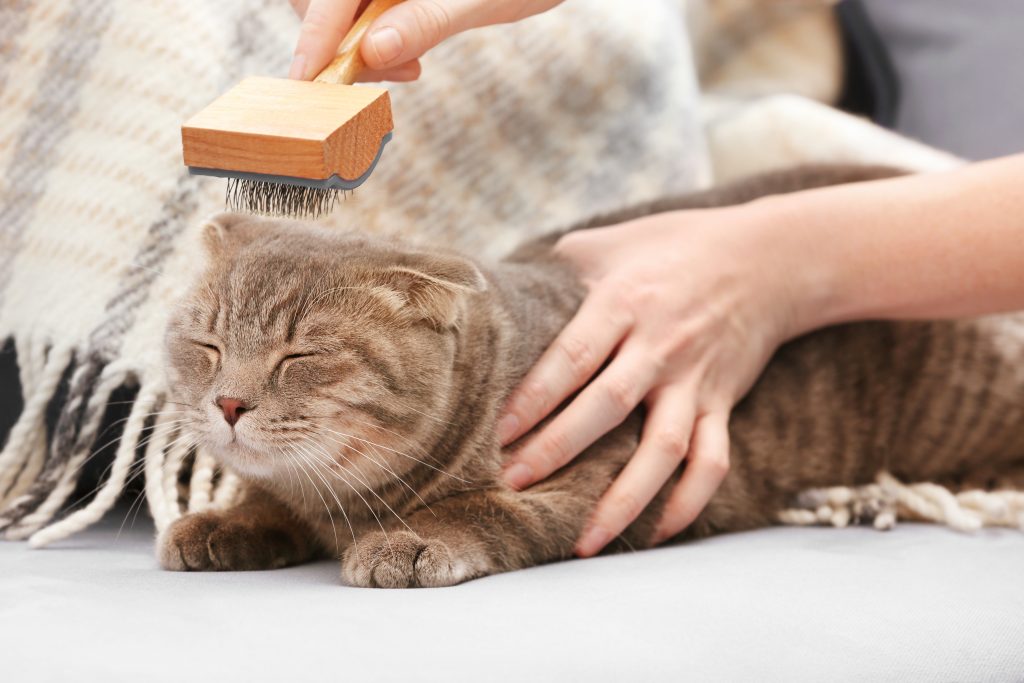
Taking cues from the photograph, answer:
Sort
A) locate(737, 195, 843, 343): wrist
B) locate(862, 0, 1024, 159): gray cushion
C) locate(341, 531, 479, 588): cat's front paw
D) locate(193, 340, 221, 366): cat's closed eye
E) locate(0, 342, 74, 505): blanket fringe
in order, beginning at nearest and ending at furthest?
locate(341, 531, 479, 588): cat's front paw < locate(193, 340, 221, 366): cat's closed eye < locate(0, 342, 74, 505): blanket fringe < locate(737, 195, 843, 343): wrist < locate(862, 0, 1024, 159): gray cushion

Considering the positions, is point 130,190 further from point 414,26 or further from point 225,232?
point 414,26

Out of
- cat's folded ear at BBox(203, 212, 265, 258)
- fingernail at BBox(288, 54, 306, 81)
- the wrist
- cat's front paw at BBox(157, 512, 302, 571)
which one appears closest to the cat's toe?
cat's front paw at BBox(157, 512, 302, 571)

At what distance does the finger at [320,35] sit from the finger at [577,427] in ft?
1.76

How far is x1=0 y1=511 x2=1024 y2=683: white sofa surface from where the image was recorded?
2.93 ft

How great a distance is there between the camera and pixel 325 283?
4.29ft

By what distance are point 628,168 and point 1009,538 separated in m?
1.03

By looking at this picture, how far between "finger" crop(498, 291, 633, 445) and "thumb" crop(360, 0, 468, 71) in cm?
43

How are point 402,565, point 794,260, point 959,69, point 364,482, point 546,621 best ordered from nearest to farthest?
point 546,621 < point 402,565 < point 364,482 < point 794,260 < point 959,69

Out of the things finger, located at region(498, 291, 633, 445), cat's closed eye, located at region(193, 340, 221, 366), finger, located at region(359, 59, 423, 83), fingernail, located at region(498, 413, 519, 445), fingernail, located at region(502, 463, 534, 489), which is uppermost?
finger, located at region(359, 59, 423, 83)

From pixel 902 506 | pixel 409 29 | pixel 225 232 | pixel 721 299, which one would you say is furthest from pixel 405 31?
pixel 902 506

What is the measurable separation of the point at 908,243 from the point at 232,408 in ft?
3.18

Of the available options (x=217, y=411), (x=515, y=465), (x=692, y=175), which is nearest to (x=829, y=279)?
(x=515, y=465)

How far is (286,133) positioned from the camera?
1028 millimetres

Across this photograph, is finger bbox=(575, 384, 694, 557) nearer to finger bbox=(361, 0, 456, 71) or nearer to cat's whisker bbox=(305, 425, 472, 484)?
cat's whisker bbox=(305, 425, 472, 484)
